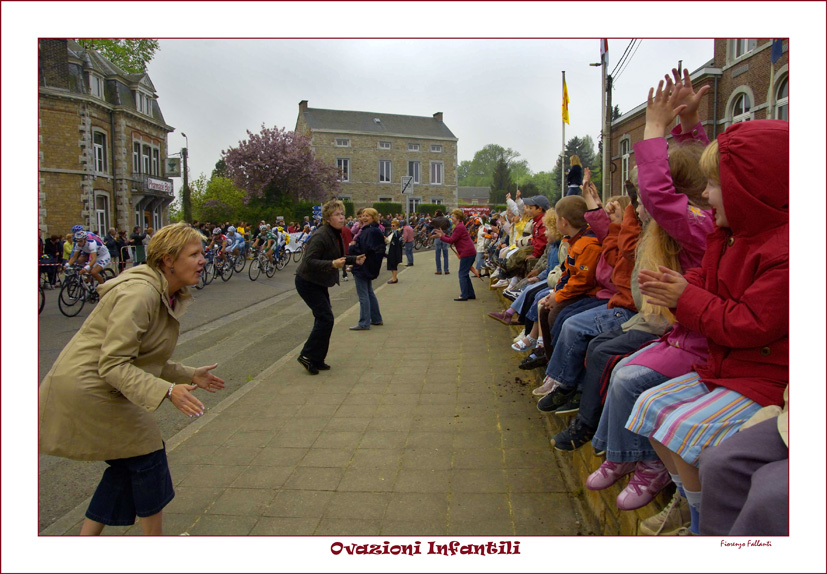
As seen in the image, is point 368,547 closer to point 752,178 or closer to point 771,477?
point 771,477

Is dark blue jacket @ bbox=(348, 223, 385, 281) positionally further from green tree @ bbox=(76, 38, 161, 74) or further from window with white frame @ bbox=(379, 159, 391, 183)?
window with white frame @ bbox=(379, 159, 391, 183)

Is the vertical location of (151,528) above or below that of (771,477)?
below

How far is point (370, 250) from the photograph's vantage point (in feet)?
31.1

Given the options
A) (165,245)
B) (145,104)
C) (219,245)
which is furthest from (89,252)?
(165,245)

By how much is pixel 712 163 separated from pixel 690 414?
952mm

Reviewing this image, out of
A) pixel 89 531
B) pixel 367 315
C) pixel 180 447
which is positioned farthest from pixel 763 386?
pixel 367 315

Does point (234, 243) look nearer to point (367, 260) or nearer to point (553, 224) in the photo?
point (367, 260)

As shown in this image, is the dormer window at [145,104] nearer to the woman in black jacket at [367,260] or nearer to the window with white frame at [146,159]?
the window with white frame at [146,159]

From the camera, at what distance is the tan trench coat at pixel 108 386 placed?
7.74 feet

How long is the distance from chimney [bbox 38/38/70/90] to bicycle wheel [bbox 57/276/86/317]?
1088cm

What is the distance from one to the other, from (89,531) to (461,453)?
237 cm

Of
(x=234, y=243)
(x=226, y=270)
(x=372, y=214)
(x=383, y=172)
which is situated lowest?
(x=226, y=270)

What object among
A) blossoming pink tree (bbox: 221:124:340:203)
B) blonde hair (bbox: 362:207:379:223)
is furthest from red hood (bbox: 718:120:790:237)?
blossoming pink tree (bbox: 221:124:340:203)

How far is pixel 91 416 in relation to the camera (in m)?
2.41
